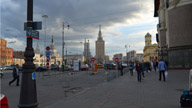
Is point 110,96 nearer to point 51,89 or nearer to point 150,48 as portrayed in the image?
point 51,89

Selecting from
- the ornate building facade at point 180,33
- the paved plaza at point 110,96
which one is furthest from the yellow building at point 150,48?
the paved plaza at point 110,96

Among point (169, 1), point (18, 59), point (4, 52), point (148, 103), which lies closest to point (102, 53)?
Result: point (18, 59)

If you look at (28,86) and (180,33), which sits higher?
(180,33)

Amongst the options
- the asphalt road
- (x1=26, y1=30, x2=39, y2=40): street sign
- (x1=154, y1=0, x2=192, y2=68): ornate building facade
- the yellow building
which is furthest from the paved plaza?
the yellow building

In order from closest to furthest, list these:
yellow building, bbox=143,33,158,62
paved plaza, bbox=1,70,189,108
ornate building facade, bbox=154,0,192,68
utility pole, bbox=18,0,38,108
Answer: utility pole, bbox=18,0,38,108, paved plaza, bbox=1,70,189,108, ornate building facade, bbox=154,0,192,68, yellow building, bbox=143,33,158,62

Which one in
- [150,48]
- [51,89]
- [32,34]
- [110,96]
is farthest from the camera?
[150,48]

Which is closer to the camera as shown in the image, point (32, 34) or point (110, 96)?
point (32, 34)

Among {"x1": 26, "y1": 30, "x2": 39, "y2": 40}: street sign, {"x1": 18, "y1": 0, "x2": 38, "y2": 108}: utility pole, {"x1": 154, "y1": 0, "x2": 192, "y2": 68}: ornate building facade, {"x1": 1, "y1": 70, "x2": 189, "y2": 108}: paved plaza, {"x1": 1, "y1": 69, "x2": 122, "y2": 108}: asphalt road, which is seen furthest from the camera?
{"x1": 154, "y1": 0, "x2": 192, "y2": 68}: ornate building facade

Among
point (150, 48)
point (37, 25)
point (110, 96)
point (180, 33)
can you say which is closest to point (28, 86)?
point (37, 25)

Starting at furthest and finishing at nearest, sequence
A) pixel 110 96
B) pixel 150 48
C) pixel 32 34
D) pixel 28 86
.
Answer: pixel 150 48 → pixel 110 96 → pixel 32 34 → pixel 28 86

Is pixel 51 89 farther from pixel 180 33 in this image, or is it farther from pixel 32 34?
pixel 180 33

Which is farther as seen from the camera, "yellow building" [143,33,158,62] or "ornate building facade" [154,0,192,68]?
"yellow building" [143,33,158,62]

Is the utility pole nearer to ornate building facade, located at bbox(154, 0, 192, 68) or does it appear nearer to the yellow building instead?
ornate building facade, located at bbox(154, 0, 192, 68)

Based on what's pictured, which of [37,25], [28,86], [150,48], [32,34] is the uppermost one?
[150,48]
